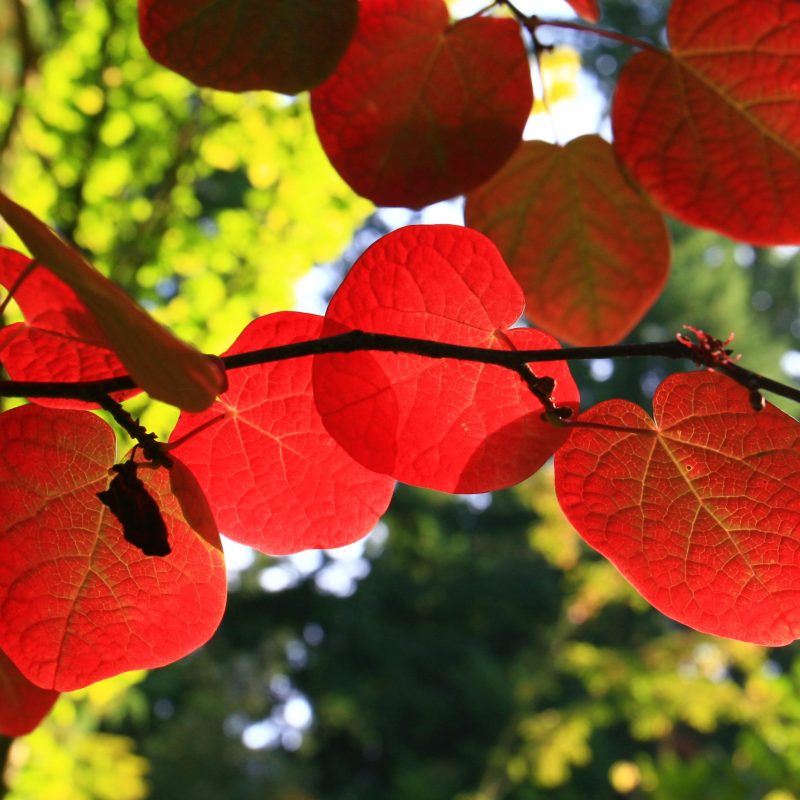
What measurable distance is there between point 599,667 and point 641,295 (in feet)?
9.88

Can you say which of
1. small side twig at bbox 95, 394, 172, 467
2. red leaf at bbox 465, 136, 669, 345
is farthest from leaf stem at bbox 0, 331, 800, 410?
red leaf at bbox 465, 136, 669, 345

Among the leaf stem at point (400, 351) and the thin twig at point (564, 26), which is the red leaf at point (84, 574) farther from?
the thin twig at point (564, 26)

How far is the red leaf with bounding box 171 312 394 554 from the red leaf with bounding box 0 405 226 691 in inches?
0.9

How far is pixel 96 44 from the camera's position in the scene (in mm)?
1159

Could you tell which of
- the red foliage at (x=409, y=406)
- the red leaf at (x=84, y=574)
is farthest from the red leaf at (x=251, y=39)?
the red leaf at (x=84, y=574)

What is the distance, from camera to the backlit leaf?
0.16 metres

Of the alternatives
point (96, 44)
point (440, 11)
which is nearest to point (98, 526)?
point (440, 11)

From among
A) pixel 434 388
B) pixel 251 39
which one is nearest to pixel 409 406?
pixel 434 388

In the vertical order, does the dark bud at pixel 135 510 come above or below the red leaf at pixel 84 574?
above

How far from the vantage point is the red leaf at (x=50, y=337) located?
21 cm

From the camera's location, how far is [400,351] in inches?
7.9

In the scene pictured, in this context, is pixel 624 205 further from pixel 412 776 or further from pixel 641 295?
pixel 412 776

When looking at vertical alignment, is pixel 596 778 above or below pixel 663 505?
below

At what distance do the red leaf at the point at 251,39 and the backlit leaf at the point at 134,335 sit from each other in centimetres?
9
